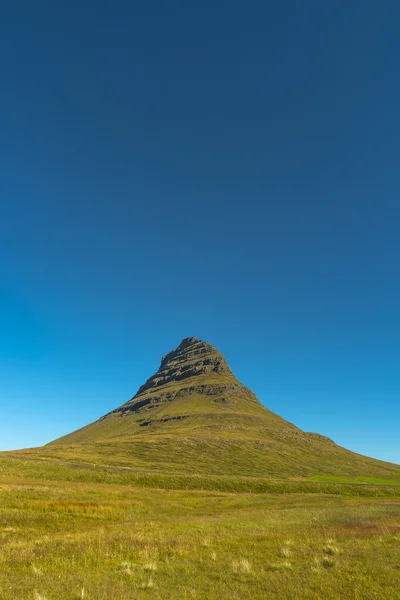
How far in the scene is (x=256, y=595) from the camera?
12031 mm

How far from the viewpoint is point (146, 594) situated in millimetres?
11844

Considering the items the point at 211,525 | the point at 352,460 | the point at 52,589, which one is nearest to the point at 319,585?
the point at 52,589

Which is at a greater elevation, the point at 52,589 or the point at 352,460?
the point at 52,589

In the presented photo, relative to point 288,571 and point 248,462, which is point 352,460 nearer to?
point 248,462

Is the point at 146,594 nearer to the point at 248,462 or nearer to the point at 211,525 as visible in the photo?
the point at 211,525

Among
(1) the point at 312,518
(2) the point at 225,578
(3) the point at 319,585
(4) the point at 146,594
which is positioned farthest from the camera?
(1) the point at 312,518

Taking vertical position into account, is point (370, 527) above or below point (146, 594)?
below

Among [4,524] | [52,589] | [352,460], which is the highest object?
[52,589]

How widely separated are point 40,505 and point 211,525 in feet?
58.0

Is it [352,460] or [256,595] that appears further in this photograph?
[352,460]

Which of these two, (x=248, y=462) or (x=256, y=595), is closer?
(x=256, y=595)

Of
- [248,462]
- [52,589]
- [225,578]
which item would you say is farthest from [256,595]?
[248,462]

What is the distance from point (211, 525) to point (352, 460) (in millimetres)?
186112

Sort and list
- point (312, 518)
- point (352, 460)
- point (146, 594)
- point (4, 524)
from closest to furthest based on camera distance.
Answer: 1. point (146, 594)
2. point (4, 524)
3. point (312, 518)
4. point (352, 460)
